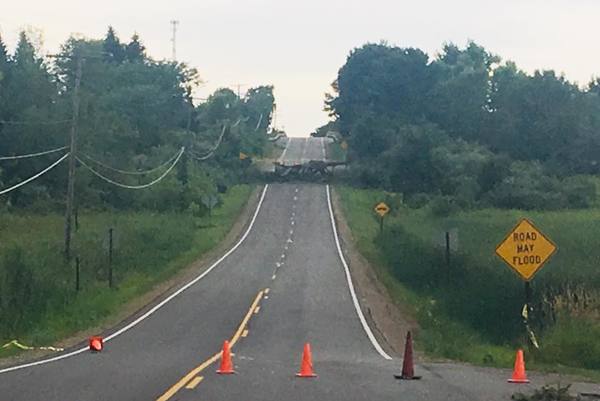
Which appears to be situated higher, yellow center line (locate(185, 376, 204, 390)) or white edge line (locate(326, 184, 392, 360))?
yellow center line (locate(185, 376, 204, 390))

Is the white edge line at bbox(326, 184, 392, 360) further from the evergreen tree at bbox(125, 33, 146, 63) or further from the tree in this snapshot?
the evergreen tree at bbox(125, 33, 146, 63)

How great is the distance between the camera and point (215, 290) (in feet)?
153

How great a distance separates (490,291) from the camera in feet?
127

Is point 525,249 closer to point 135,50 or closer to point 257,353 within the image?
point 257,353

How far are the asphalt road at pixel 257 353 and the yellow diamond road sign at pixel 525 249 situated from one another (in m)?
3.45

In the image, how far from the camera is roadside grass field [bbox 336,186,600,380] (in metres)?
28.2

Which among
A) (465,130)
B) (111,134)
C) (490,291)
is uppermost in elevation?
(465,130)

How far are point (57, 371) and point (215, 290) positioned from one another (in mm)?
25416

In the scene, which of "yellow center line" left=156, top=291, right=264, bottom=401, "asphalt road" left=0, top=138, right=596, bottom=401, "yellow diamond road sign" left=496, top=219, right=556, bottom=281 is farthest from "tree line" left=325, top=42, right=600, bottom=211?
"yellow diamond road sign" left=496, top=219, right=556, bottom=281

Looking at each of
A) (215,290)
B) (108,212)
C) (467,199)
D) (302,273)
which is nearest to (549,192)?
(467,199)

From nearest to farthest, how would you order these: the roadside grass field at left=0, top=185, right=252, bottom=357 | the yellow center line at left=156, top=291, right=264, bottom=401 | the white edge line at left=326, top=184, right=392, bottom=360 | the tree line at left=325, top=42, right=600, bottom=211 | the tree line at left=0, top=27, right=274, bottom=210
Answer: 1. the yellow center line at left=156, top=291, right=264, bottom=401
2. the white edge line at left=326, top=184, right=392, bottom=360
3. the roadside grass field at left=0, top=185, right=252, bottom=357
4. the tree line at left=0, top=27, right=274, bottom=210
5. the tree line at left=325, top=42, right=600, bottom=211

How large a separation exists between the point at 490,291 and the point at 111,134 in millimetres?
56313

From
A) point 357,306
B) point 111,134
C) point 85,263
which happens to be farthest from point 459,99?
point 357,306

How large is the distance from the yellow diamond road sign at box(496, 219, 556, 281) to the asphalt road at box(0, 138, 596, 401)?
11.3 feet
